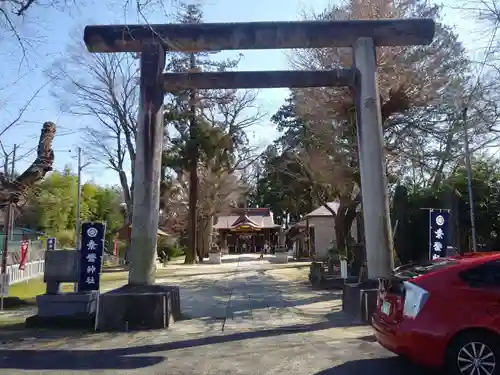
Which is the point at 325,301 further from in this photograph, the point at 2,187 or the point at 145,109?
the point at 2,187

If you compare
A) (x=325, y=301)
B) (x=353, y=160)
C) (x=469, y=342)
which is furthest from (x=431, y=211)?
(x=469, y=342)

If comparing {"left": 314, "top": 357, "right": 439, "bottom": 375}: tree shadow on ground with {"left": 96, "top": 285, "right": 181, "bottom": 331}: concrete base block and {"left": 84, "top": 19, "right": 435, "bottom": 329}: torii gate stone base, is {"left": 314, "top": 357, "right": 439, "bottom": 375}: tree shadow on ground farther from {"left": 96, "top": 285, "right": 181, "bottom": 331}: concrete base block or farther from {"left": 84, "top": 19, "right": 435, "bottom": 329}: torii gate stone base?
{"left": 96, "top": 285, "right": 181, "bottom": 331}: concrete base block

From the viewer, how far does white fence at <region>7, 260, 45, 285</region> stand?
22141 mm

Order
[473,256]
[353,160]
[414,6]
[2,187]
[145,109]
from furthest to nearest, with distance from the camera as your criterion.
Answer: [353,160] → [414,6] → [145,109] → [2,187] → [473,256]

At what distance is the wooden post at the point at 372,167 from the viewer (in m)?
10.3

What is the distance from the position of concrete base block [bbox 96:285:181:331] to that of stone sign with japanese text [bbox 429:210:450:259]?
7.06 m

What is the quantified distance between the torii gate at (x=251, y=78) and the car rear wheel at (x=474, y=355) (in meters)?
4.70

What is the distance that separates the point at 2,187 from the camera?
29.8 ft

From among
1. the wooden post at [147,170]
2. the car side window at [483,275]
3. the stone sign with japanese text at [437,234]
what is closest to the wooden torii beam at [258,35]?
the wooden post at [147,170]

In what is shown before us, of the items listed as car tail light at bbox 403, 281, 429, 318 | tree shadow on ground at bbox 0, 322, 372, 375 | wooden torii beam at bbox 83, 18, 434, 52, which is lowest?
tree shadow on ground at bbox 0, 322, 372, 375

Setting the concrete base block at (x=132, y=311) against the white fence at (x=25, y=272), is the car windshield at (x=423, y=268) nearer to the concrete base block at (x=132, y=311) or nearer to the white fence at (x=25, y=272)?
the concrete base block at (x=132, y=311)

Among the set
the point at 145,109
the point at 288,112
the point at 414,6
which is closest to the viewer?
the point at 145,109

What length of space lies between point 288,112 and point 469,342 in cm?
2949

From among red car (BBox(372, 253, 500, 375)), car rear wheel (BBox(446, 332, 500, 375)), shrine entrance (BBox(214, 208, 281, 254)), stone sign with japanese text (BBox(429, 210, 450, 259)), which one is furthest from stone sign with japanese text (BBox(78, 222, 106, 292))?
shrine entrance (BBox(214, 208, 281, 254))
